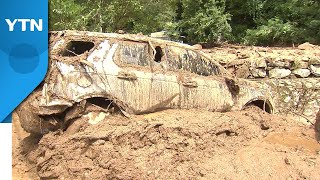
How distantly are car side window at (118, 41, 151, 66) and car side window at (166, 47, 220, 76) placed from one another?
1.53ft

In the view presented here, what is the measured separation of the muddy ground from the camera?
5.64 m

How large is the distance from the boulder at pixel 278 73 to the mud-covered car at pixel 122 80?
138 inches

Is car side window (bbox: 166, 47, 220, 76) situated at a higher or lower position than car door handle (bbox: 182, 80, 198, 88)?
higher

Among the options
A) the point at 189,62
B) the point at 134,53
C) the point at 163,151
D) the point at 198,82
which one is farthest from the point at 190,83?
the point at 163,151

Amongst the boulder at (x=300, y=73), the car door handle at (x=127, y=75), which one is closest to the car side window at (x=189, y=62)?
the car door handle at (x=127, y=75)

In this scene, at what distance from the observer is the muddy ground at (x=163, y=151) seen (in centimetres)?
564

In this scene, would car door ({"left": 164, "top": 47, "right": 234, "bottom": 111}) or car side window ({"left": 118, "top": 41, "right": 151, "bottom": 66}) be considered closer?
car side window ({"left": 118, "top": 41, "right": 151, "bottom": 66})

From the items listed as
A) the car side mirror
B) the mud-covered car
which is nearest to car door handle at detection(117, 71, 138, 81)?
the mud-covered car

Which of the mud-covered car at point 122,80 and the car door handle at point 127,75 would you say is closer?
the mud-covered car at point 122,80

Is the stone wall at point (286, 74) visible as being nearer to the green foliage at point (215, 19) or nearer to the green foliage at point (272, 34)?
the green foliage at point (215, 19)

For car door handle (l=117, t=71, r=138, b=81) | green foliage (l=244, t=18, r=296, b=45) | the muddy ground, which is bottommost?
the muddy ground

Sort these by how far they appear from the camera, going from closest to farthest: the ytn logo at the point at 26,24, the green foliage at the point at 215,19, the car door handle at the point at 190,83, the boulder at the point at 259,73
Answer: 1. the ytn logo at the point at 26,24
2. the car door handle at the point at 190,83
3. the boulder at the point at 259,73
4. the green foliage at the point at 215,19

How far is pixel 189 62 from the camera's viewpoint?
297 inches

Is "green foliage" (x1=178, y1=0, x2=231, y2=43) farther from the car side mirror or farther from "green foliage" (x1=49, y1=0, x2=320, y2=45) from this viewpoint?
the car side mirror
